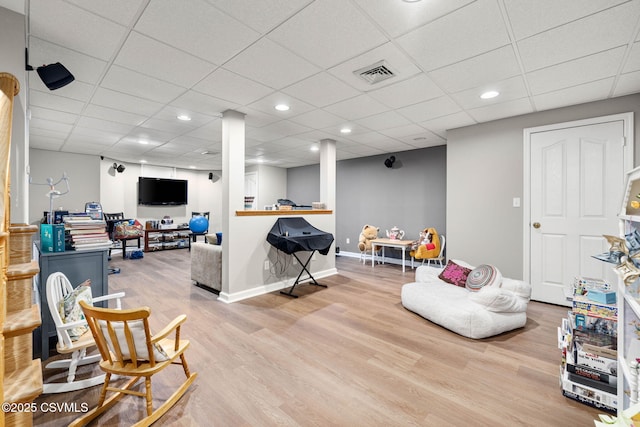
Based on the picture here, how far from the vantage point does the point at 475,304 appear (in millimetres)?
2809

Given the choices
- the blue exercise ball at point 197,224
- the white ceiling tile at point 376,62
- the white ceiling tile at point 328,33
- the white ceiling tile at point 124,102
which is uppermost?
the white ceiling tile at point 124,102

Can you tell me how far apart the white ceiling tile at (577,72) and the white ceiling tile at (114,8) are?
10.8ft

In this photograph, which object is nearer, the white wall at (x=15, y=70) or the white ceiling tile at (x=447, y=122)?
the white wall at (x=15, y=70)

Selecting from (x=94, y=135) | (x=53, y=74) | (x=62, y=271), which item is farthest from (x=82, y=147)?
(x=62, y=271)

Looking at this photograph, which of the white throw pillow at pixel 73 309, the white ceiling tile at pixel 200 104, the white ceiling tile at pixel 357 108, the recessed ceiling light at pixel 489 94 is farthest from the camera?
the white ceiling tile at pixel 357 108

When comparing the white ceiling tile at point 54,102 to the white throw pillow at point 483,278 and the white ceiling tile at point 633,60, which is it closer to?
the white throw pillow at point 483,278

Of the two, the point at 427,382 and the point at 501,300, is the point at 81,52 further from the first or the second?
the point at 501,300

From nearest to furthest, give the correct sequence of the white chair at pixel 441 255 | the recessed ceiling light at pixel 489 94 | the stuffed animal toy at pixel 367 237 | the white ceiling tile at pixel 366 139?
the recessed ceiling light at pixel 489 94, the white ceiling tile at pixel 366 139, the white chair at pixel 441 255, the stuffed animal toy at pixel 367 237

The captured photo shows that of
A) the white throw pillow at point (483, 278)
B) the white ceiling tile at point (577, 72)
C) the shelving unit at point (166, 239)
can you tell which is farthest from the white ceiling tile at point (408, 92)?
the shelving unit at point (166, 239)

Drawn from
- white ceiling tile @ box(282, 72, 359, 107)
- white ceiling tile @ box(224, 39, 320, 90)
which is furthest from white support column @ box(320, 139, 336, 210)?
white ceiling tile @ box(224, 39, 320, 90)

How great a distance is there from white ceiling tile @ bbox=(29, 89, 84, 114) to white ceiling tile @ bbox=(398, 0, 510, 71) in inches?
150

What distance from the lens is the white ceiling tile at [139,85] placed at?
266cm

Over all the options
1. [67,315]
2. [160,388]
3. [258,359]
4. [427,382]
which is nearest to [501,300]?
[427,382]

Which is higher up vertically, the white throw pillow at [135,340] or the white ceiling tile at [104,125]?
the white ceiling tile at [104,125]
